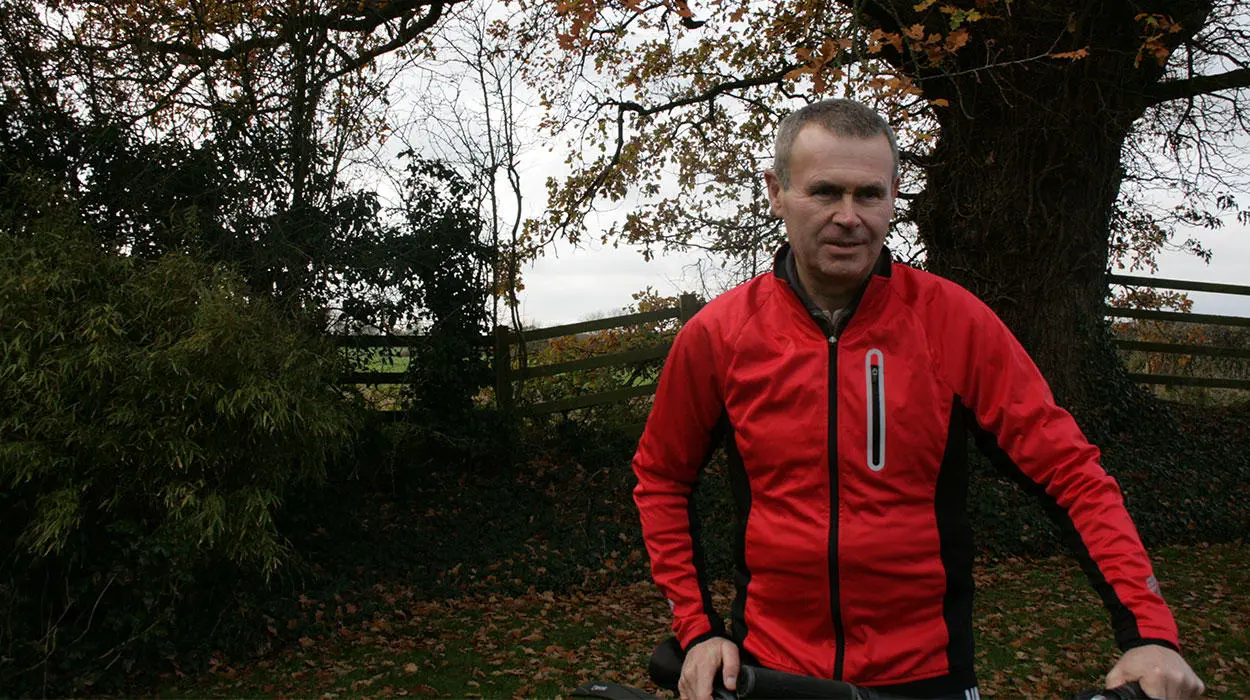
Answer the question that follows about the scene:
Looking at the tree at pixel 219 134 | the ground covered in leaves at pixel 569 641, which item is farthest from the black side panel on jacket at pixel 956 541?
the tree at pixel 219 134

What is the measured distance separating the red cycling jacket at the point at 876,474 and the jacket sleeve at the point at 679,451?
0.08 feet

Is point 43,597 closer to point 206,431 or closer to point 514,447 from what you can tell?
point 206,431

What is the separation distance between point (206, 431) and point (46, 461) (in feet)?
2.93

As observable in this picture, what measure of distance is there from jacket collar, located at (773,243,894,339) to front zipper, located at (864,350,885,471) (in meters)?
0.09

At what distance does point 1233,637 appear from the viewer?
6.80m

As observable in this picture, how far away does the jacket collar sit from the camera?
6.77ft

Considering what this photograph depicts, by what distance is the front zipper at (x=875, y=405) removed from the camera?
1938mm

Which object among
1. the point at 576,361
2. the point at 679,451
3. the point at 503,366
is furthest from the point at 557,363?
the point at 679,451

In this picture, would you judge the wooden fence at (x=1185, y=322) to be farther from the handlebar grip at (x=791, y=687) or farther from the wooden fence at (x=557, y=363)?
the handlebar grip at (x=791, y=687)

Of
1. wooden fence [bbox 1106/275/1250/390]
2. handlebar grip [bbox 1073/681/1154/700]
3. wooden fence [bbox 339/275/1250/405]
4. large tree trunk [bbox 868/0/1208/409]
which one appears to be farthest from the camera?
wooden fence [bbox 1106/275/1250/390]

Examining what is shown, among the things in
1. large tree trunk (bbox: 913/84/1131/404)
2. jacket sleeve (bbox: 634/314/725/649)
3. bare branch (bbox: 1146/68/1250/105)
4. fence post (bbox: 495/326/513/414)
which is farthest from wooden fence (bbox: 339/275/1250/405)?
jacket sleeve (bbox: 634/314/725/649)

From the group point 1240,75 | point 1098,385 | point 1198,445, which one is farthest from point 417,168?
point 1198,445

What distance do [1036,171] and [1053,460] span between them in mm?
9315

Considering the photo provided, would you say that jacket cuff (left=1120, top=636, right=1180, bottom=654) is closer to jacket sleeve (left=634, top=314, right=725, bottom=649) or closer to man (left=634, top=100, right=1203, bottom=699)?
man (left=634, top=100, right=1203, bottom=699)
